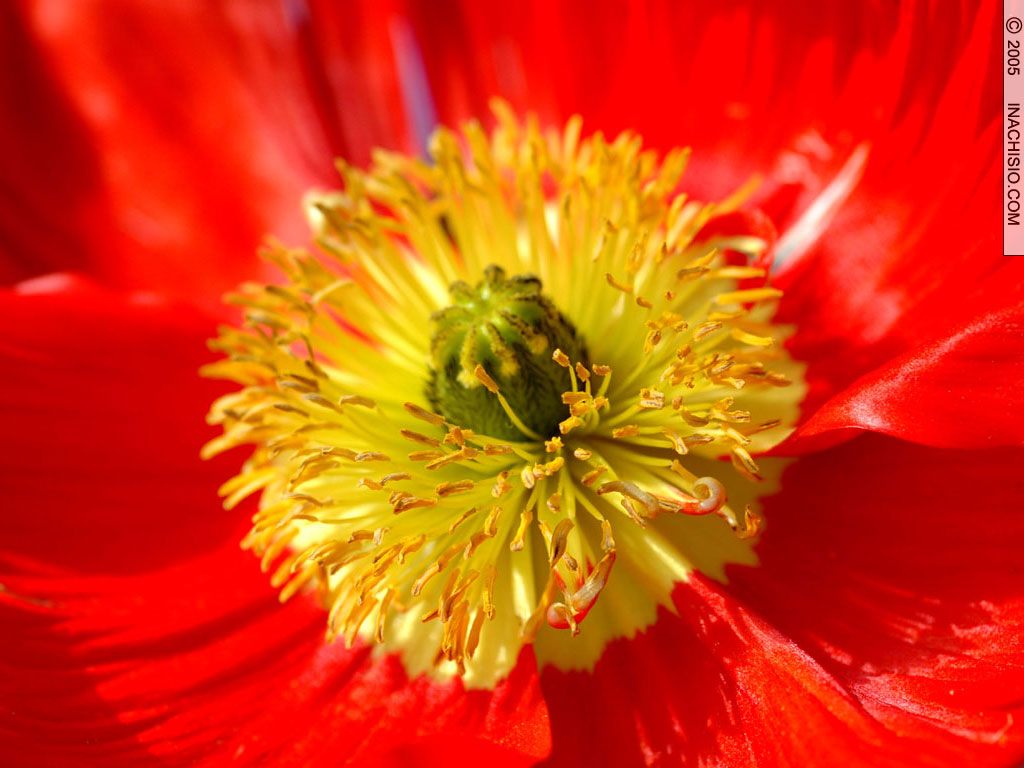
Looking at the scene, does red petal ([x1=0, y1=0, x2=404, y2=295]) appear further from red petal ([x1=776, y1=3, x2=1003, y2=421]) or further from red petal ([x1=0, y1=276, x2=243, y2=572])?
red petal ([x1=776, y1=3, x2=1003, y2=421])

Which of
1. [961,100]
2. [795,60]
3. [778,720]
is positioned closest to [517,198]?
[795,60]

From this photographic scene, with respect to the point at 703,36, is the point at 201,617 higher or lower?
lower

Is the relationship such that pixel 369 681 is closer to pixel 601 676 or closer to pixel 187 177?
pixel 601 676

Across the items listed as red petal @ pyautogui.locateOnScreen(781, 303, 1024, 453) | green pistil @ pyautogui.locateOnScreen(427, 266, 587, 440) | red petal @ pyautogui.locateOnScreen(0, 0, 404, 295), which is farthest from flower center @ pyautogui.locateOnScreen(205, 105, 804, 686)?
red petal @ pyautogui.locateOnScreen(0, 0, 404, 295)

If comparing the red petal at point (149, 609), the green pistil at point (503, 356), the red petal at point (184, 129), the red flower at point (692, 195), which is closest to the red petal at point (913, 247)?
the red flower at point (692, 195)

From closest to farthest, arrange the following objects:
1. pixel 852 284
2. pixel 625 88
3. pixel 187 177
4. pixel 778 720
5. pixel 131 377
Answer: pixel 778 720 < pixel 852 284 < pixel 131 377 < pixel 625 88 < pixel 187 177

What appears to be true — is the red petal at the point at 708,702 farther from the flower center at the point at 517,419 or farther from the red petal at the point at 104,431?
the red petal at the point at 104,431

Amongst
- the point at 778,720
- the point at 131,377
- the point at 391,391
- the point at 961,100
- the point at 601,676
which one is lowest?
the point at 778,720

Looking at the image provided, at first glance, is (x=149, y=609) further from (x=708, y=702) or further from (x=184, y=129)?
(x=184, y=129)
